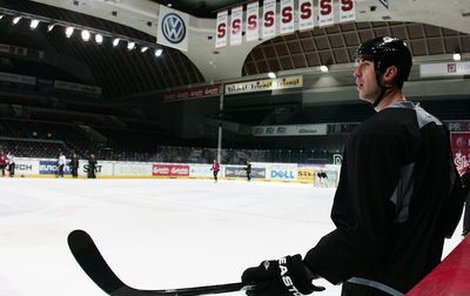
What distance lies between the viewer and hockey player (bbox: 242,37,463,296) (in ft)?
4.25

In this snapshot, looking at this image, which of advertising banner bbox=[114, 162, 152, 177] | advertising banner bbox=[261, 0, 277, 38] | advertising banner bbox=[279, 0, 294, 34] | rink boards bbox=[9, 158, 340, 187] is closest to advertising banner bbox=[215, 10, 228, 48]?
advertising banner bbox=[261, 0, 277, 38]

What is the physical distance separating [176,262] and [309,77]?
26.4 meters

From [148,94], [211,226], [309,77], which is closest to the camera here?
[211,226]

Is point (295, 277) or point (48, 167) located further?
point (48, 167)

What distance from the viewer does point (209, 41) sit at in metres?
25.9

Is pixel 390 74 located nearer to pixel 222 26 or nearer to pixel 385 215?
pixel 385 215

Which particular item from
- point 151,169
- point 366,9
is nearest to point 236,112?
point 151,169

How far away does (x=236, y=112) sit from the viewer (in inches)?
1495

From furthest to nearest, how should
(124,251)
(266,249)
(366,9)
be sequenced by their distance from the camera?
(366,9) → (266,249) → (124,251)

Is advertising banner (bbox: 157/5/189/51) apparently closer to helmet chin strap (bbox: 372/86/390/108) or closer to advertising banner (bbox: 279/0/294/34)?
advertising banner (bbox: 279/0/294/34)

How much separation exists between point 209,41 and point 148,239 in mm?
20999

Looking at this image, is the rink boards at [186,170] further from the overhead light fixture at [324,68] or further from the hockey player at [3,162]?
the overhead light fixture at [324,68]

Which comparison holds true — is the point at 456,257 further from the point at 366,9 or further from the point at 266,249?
the point at 366,9

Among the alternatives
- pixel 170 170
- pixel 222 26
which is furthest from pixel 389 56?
pixel 170 170
